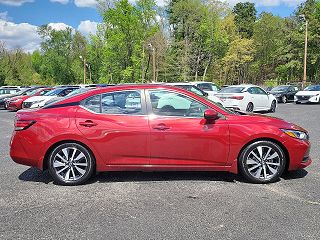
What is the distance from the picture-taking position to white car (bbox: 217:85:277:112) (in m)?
15.3

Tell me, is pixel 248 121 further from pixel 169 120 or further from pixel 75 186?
pixel 75 186

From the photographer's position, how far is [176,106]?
5.12 meters

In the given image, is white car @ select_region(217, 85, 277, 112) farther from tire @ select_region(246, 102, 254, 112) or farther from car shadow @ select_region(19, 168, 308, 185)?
car shadow @ select_region(19, 168, 308, 185)

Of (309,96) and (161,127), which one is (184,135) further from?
(309,96)

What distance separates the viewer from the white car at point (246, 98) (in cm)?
1533

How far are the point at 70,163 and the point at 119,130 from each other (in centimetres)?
90

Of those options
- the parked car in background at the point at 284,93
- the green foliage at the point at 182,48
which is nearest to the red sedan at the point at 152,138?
the parked car in background at the point at 284,93

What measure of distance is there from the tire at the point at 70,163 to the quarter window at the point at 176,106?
4.07ft

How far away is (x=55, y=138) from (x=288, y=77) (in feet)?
202

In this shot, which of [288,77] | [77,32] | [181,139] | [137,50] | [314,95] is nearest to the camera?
[181,139]

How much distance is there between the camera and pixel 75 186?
515 cm

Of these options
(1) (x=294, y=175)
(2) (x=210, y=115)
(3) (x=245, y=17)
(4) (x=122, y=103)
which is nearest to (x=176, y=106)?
(2) (x=210, y=115)

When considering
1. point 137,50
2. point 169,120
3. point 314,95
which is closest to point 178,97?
point 169,120

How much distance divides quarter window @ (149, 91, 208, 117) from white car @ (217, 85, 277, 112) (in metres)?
9.91
